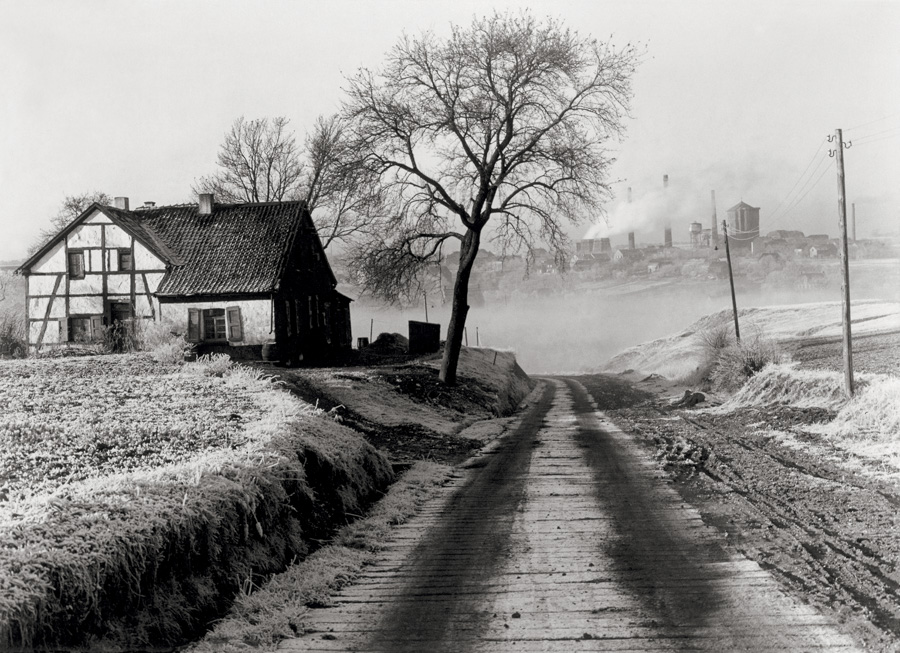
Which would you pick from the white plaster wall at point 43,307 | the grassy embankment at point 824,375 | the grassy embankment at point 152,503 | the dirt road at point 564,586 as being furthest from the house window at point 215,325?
the dirt road at point 564,586

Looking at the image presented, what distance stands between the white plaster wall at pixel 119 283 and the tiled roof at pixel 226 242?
210 centimetres

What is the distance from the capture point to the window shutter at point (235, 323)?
107 feet

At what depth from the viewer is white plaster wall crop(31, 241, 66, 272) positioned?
34656 millimetres

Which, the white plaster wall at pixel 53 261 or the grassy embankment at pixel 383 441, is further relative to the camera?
the white plaster wall at pixel 53 261

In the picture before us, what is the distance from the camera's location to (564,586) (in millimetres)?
6910

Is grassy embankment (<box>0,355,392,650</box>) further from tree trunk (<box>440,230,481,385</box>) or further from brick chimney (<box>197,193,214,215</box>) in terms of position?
brick chimney (<box>197,193,214,215</box>)

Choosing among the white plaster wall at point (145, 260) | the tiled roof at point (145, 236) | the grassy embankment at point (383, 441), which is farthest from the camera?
the white plaster wall at point (145, 260)

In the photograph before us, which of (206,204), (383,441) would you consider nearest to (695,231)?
(206,204)

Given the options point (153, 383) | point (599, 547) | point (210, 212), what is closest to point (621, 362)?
point (210, 212)

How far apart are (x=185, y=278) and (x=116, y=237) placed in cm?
404

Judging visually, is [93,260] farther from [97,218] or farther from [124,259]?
[97,218]

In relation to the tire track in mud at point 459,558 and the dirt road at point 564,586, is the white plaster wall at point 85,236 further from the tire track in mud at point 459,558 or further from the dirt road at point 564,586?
the dirt road at point 564,586

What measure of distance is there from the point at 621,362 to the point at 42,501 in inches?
2498

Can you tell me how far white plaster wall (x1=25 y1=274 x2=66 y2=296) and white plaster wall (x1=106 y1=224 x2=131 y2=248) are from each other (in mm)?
2837
